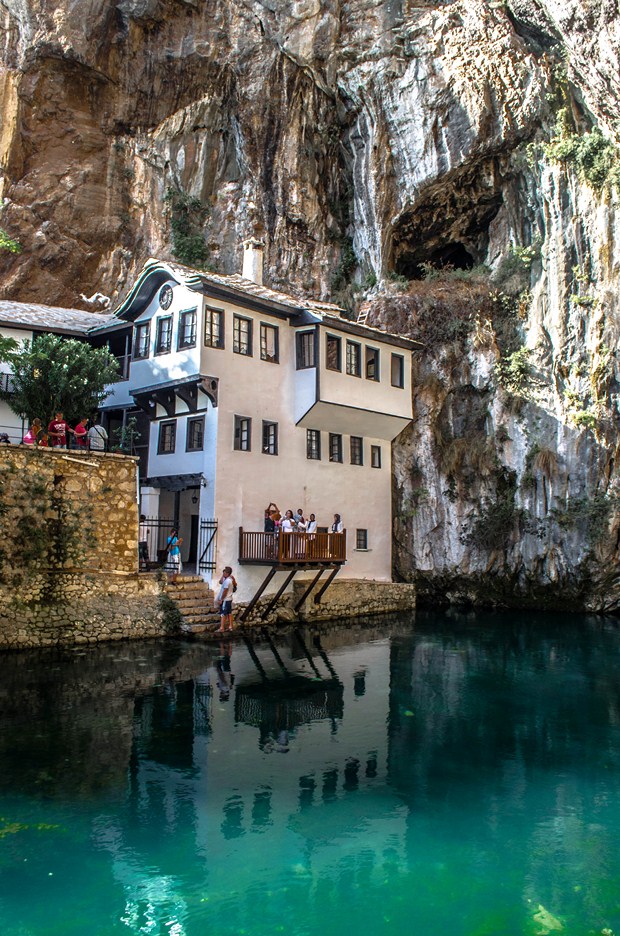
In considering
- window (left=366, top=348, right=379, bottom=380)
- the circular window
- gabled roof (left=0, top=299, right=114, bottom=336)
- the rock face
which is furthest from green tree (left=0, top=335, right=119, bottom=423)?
the rock face

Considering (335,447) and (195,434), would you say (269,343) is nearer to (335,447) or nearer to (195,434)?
(195,434)

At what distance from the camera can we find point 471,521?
31.5m

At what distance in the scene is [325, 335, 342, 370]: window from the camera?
2700 cm

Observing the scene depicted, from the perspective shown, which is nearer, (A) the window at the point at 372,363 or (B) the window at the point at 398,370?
(A) the window at the point at 372,363

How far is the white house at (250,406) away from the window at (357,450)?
59 mm

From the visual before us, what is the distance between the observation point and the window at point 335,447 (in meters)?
28.4

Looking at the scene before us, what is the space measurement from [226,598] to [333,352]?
10213mm

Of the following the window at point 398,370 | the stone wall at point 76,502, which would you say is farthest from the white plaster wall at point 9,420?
the window at point 398,370

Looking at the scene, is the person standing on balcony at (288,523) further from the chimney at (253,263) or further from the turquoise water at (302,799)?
the chimney at (253,263)

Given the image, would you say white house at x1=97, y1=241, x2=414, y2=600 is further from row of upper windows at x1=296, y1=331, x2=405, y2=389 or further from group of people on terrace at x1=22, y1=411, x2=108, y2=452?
group of people on terrace at x1=22, y1=411, x2=108, y2=452

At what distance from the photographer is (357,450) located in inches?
1163

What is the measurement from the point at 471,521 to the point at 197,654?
1566 cm

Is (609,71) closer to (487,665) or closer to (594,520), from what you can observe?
(594,520)

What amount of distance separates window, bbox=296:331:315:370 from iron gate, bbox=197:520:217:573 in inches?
272
